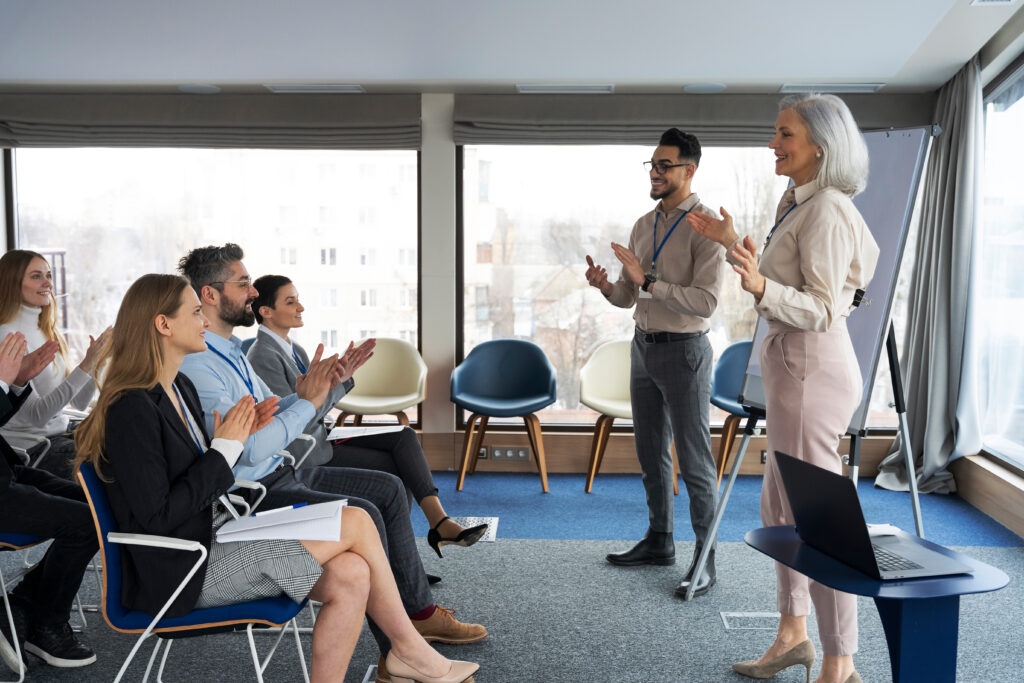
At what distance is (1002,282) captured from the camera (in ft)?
15.0

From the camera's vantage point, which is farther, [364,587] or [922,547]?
[364,587]

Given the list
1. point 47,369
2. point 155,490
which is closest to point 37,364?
point 47,369

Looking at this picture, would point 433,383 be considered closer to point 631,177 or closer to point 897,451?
point 631,177

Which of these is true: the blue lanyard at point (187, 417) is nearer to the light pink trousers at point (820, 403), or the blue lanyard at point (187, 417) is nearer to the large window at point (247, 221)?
the light pink trousers at point (820, 403)

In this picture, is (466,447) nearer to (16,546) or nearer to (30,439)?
(30,439)

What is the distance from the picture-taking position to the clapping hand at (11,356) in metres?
2.76

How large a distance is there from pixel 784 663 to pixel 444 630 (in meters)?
1.11

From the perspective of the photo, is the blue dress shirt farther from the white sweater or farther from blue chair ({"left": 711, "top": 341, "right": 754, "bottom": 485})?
blue chair ({"left": 711, "top": 341, "right": 754, "bottom": 485})

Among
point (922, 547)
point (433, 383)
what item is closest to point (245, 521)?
point (922, 547)

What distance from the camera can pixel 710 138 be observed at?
17.7 feet

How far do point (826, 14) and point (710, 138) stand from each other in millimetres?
1184

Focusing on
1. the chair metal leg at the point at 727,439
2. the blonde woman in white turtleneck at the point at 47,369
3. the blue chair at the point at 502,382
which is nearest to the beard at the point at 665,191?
the blue chair at the point at 502,382

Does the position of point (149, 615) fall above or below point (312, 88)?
below

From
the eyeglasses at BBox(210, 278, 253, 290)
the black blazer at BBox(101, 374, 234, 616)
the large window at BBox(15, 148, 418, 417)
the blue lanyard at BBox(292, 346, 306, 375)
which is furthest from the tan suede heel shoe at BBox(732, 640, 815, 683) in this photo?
the large window at BBox(15, 148, 418, 417)
